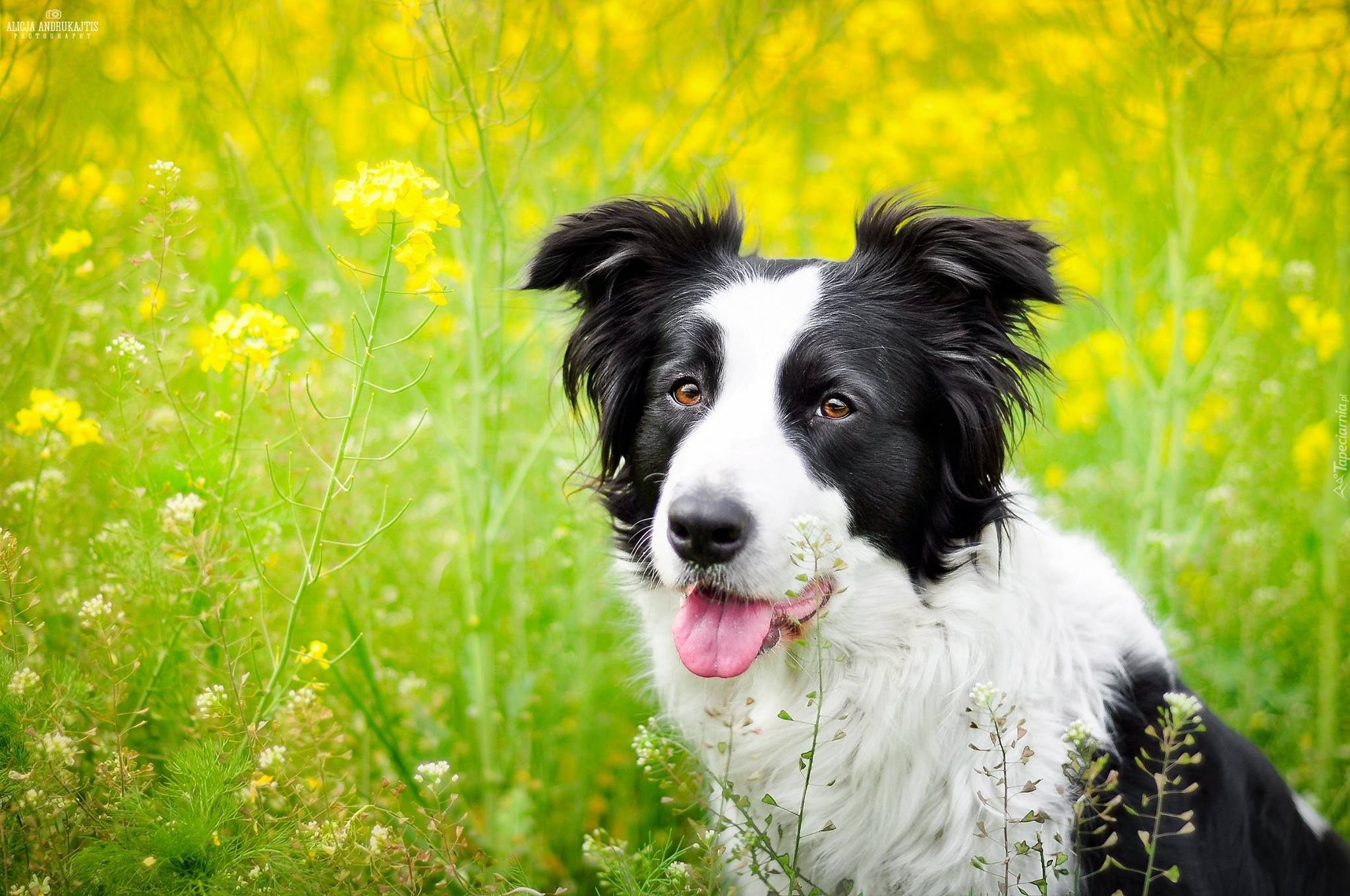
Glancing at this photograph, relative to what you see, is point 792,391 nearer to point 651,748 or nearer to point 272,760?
point 651,748

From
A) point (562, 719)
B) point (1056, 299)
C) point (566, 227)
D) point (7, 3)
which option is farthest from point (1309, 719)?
point (7, 3)

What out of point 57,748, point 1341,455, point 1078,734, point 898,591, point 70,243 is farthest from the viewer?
point 1341,455

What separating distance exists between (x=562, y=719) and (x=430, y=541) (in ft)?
3.29

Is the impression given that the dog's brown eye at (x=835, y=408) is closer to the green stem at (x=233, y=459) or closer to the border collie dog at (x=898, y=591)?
the border collie dog at (x=898, y=591)

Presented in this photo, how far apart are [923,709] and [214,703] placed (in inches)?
63.7

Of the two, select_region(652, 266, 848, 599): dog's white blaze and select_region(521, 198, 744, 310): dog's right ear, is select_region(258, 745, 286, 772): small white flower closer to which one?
select_region(652, 266, 848, 599): dog's white blaze

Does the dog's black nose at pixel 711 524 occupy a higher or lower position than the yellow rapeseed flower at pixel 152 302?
lower

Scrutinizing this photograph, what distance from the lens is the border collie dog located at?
2172 mm

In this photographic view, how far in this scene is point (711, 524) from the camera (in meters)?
2.05

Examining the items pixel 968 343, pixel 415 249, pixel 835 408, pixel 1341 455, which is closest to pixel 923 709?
pixel 835 408

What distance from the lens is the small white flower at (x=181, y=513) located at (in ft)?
7.08

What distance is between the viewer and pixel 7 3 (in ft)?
9.59

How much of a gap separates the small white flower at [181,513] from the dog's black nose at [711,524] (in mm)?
1107

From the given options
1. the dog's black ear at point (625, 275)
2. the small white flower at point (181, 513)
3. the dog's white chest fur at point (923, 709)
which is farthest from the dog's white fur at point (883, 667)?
the small white flower at point (181, 513)
